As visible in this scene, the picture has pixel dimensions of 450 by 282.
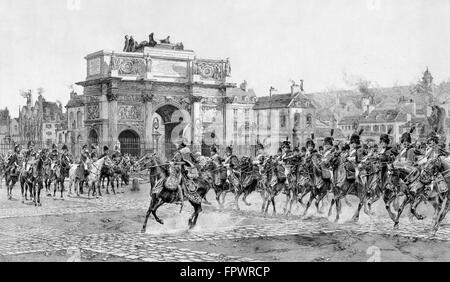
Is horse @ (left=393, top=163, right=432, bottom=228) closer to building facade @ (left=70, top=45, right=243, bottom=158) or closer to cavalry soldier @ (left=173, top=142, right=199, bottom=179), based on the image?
cavalry soldier @ (left=173, top=142, right=199, bottom=179)

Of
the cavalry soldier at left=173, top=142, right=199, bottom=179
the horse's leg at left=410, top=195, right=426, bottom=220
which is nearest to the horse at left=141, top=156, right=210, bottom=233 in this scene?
the cavalry soldier at left=173, top=142, right=199, bottom=179

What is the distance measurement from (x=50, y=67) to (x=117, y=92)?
20196mm

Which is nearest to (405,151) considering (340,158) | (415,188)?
(415,188)

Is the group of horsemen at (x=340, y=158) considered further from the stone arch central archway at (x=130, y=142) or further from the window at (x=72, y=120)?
the window at (x=72, y=120)

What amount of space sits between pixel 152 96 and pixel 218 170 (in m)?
20.0

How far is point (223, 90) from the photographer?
40.0 m

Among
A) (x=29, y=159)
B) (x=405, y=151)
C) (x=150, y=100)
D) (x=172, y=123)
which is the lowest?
(x=29, y=159)

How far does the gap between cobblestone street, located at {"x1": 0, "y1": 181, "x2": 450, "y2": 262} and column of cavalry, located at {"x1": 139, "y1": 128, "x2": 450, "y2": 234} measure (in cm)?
41

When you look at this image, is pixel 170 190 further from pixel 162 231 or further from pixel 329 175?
pixel 329 175

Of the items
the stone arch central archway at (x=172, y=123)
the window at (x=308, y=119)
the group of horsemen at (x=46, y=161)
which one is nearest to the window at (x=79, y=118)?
the stone arch central archway at (x=172, y=123)

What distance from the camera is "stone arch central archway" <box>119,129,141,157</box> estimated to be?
37844mm

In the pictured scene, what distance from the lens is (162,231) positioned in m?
13.1
